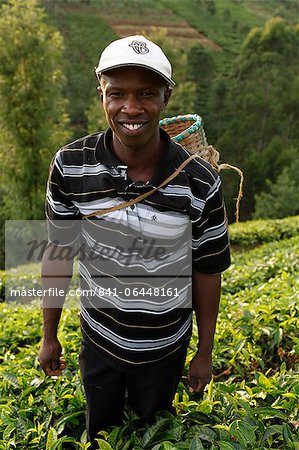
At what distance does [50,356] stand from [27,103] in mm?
10498

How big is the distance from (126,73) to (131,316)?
0.84 m

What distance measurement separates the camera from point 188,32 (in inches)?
1537

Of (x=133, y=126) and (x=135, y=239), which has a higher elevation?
(x=133, y=126)

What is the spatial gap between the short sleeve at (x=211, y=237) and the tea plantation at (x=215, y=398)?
2.10 ft

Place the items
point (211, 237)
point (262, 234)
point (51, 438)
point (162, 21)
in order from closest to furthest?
point (211, 237)
point (51, 438)
point (262, 234)
point (162, 21)

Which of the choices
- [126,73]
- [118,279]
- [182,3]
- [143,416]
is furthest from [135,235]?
[182,3]

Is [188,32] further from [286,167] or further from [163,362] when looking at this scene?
[163,362]

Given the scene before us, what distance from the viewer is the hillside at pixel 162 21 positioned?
31.9 metres

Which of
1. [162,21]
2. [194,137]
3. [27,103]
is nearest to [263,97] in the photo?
[27,103]

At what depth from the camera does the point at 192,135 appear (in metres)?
2.35

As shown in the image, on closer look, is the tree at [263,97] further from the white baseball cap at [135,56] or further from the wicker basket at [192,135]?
the white baseball cap at [135,56]

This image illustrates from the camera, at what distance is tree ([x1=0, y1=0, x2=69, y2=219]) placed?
11.4m

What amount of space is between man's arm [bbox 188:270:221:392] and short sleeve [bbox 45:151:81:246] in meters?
0.49

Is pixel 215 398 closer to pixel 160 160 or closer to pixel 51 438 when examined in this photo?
pixel 51 438
